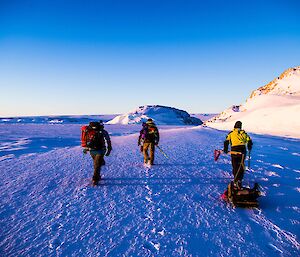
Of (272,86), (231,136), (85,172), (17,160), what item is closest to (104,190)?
(85,172)

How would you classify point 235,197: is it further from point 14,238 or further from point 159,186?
point 14,238

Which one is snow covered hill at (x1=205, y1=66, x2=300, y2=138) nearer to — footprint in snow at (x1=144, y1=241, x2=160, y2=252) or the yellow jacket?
the yellow jacket

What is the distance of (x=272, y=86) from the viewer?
5456cm

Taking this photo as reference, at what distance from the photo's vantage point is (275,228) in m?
5.16

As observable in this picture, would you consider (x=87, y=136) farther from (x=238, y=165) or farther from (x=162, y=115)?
(x=162, y=115)

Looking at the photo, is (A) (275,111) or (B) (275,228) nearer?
(B) (275,228)

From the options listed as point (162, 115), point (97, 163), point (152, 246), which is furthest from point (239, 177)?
point (162, 115)

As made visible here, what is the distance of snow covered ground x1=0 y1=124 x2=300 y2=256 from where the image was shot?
4449mm

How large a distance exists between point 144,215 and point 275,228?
285cm

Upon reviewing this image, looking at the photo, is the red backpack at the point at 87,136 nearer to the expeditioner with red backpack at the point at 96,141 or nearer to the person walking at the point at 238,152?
the expeditioner with red backpack at the point at 96,141

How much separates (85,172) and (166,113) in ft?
400

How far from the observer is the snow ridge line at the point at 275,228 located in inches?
186

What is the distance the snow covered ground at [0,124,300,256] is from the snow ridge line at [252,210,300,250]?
0.07ft

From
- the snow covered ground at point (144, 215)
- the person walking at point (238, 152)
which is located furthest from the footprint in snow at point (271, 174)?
Result: the person walking at point (238, 152)
